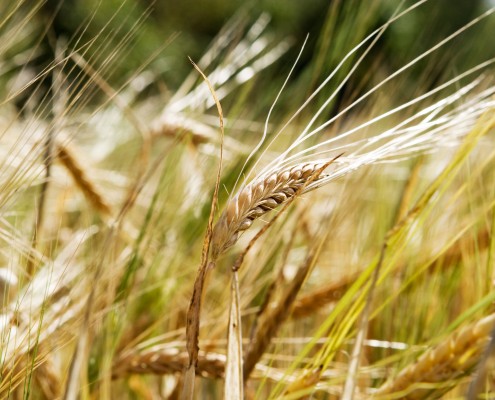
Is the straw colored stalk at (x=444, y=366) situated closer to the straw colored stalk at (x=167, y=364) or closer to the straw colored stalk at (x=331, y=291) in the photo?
the straw colored stalk at (x=167, y=364)

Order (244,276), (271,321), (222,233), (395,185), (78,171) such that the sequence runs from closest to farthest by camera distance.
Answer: (222,233), (271,321), (244,276), (78,171), (395,185)

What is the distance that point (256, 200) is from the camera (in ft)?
0.89

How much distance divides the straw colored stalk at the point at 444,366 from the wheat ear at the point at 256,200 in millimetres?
91

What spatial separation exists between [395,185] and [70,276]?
1.74ft

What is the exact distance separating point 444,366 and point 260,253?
22 cm

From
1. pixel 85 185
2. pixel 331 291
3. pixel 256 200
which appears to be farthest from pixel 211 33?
pixel 256 200

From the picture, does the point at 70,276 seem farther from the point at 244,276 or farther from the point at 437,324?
the point at 437,324

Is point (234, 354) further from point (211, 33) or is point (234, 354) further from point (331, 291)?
point (211, 33)

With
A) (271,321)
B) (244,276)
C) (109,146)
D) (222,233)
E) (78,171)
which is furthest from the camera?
(109,146)

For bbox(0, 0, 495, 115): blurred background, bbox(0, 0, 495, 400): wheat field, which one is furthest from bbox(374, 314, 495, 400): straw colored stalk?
bbox(0, 0, 495, 115): blurred background

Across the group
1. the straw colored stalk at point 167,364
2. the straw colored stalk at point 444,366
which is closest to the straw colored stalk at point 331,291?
the straw colored stalk at point 167,364

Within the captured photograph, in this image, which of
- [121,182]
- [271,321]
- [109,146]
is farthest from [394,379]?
[109,146]

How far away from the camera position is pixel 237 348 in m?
0.28

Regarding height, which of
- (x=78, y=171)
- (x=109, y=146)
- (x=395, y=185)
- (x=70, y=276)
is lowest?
(x=70, y=276)
